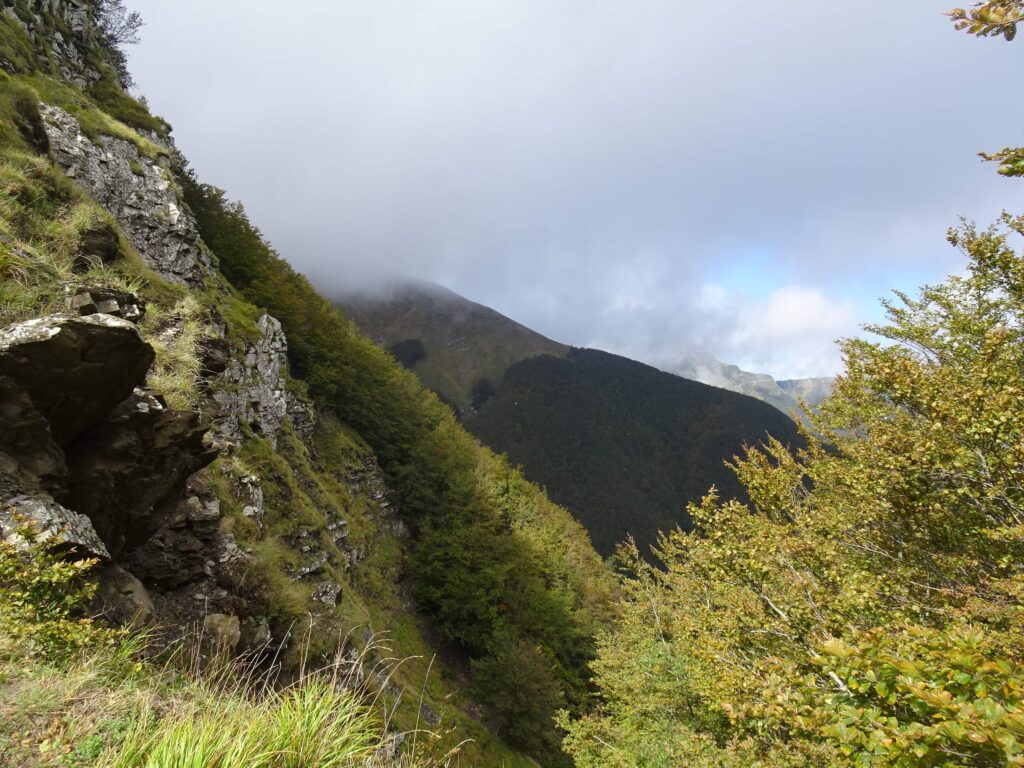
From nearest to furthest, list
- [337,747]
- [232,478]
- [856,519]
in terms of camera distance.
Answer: [337,747] < [856,519] < [232,478]

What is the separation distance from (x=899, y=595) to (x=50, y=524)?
37.6 ft

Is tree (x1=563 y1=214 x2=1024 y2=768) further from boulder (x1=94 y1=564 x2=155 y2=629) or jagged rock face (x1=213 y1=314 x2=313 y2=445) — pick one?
jagged rock face (x1=213 y1=314 x2=313 y2=445)

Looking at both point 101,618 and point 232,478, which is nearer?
point 101,618

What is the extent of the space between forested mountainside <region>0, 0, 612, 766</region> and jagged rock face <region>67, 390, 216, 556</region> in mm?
35

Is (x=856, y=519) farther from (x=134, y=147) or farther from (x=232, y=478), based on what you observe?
(x=134, y=147)

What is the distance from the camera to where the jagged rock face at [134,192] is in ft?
53.0

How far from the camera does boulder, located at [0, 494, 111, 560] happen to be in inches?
185

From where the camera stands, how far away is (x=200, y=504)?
9.46m

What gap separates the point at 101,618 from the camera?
5.64 m

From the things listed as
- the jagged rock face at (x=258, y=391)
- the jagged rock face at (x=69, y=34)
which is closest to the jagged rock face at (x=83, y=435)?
the jagged rock face at (x=258, y=391)

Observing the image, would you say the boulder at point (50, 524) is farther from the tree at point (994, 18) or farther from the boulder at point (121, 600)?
the tree at point (994, 18)

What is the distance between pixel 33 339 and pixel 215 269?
75.1 feet

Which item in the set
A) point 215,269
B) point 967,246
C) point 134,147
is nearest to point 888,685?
point 967,246

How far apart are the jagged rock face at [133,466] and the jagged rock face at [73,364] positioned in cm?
32
